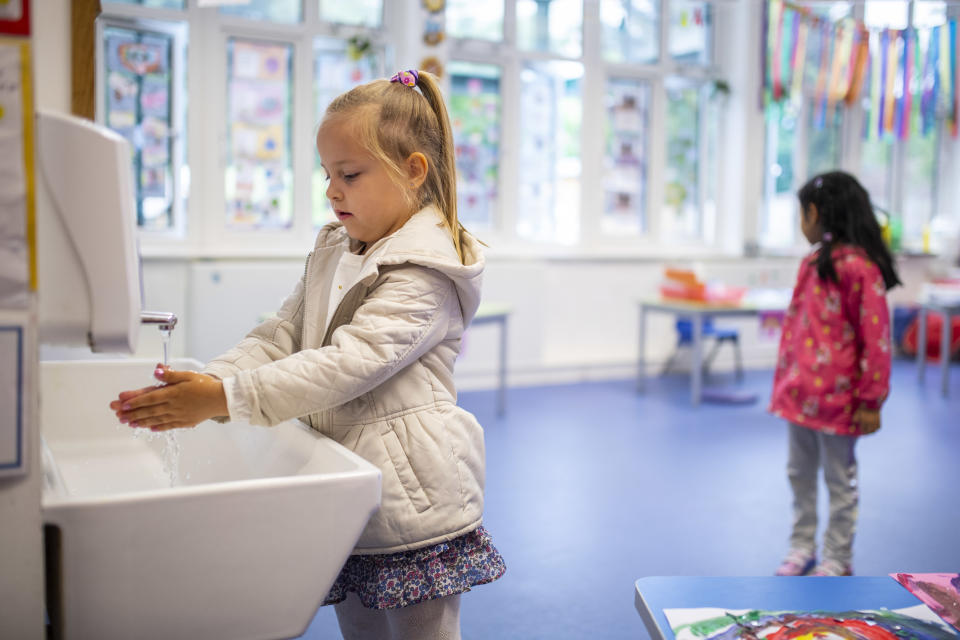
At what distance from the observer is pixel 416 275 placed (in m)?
1.02

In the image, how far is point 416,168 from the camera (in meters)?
1.09

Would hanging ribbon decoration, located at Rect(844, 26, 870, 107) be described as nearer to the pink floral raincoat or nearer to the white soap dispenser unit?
the pink floral raincoat

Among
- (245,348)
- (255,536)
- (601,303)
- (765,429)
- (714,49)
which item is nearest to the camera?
(255,536)

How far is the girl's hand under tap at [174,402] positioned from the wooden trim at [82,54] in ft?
0.89

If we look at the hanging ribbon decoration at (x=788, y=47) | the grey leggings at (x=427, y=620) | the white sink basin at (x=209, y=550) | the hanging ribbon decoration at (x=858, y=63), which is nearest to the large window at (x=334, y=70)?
the hanging ribbon decoration at (x=788, y=47)

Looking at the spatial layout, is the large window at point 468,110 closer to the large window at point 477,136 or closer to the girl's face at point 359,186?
the large window at point 477,136

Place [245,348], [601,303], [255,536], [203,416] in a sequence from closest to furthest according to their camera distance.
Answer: [255,536] < [203,416] < [245,348] < [601,303]

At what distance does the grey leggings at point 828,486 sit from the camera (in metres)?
2.39

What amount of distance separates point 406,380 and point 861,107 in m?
7.08

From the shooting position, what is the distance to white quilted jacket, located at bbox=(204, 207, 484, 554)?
37.4 inches

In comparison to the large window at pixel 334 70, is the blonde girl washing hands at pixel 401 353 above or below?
below

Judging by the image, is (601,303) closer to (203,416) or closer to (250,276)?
(250,276)

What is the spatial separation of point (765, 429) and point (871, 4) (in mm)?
4237

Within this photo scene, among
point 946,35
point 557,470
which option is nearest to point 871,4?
point 946,35
